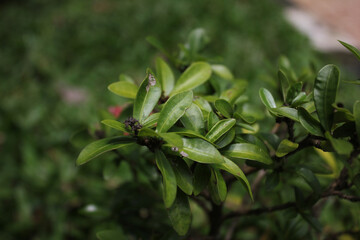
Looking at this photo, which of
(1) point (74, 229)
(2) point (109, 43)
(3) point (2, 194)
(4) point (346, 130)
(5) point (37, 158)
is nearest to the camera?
(4) point (346, 130)

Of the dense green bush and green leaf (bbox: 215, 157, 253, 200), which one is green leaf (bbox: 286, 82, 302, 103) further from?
green leaf (bbox: 215, 157, 253, 200)

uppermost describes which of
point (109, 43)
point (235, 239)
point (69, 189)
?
point (109, 43)

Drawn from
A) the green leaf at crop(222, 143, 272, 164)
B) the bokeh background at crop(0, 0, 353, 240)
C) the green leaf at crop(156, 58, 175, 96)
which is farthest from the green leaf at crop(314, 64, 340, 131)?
the bokeh background at crop(0, 0, 353, 240)

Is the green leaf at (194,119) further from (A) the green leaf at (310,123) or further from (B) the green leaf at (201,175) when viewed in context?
(A) the green leaf at (310,123)

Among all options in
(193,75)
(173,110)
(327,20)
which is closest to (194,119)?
(173,110)

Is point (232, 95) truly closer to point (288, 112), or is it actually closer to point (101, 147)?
point (288, 112)

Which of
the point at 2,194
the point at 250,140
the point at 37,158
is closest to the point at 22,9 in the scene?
the point at 37,158

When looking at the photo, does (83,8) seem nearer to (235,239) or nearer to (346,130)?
(235,239)
